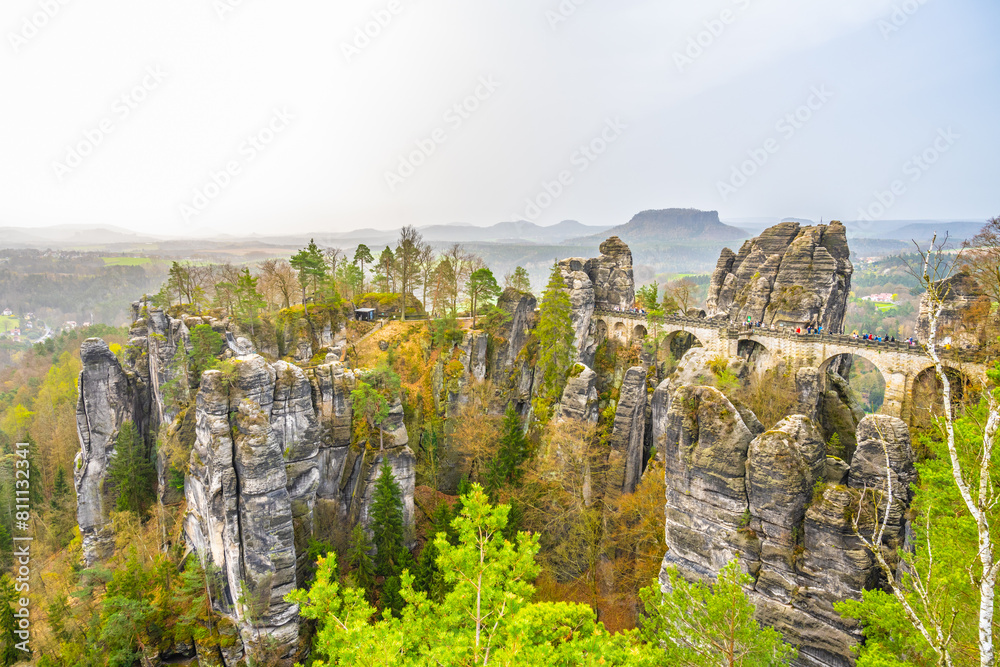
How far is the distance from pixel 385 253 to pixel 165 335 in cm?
2152

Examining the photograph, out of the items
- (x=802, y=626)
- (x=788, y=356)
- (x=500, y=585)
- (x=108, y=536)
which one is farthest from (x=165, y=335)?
(x=788, y=356)

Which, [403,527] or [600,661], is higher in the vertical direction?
[600,661]

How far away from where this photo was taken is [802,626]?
14273 mm

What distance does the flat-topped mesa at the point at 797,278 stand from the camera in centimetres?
3262

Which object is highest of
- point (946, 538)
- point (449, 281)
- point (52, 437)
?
point (449, 281)

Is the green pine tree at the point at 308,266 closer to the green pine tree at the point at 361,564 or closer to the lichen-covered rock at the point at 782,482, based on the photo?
the green pine tree at the point at 361,564

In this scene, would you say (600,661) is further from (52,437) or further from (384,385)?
(52,437)

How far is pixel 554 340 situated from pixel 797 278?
18721 millimetres

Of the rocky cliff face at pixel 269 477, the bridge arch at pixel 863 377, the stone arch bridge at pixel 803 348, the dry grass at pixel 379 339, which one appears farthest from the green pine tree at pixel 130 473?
the bridge arch at pixel 863 377

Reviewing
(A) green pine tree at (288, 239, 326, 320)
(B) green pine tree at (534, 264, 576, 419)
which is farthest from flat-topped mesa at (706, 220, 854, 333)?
(A) green pine tree at (288, 239, 326, 320)

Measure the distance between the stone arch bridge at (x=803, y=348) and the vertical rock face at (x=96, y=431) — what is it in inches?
1584

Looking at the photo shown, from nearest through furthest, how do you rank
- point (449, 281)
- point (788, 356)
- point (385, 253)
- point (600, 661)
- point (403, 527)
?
point (600, 661), point (403, 527), point (788, 356), point (449, 281), point (385, 253)

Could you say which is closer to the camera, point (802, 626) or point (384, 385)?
point (802, 626)

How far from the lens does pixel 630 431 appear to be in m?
30.9
